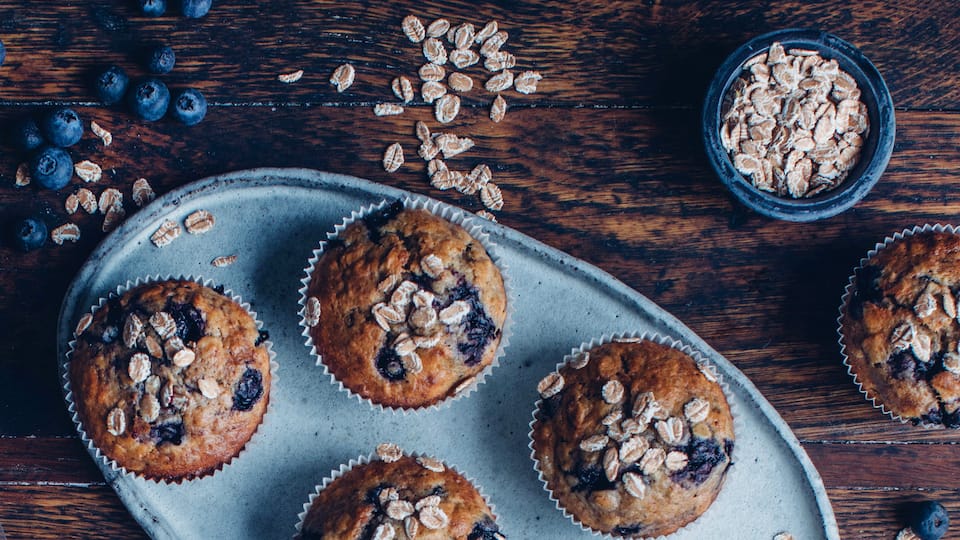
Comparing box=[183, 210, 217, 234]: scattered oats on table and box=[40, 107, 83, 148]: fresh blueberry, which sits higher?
box=[40, 107, 83, 148]: fresh blueberry

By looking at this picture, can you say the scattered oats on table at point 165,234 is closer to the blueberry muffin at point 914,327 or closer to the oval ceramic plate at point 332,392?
the oval ceramic plate at point 332,392

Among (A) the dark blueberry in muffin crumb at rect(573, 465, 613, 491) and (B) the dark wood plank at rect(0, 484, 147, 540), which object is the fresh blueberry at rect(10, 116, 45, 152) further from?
(A) the dark blueberry in muffin crumb at rect(573, 465, 613, 491)

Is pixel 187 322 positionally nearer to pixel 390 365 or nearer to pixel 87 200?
pixel 390 365

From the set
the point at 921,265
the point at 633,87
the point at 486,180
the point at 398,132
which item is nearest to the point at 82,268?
the point at 398,132

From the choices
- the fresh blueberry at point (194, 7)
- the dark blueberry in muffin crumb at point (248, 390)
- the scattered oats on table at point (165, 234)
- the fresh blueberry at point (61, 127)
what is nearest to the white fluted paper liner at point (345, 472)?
the dark blueberry in muffin crumb at point (248, 390)

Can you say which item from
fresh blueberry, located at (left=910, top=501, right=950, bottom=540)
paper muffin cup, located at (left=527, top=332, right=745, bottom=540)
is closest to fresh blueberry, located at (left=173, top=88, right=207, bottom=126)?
paper muffin cup, located at (left=527, top=332, right=745, bottom=540)

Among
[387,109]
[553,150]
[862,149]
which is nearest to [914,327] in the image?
[862,149]
